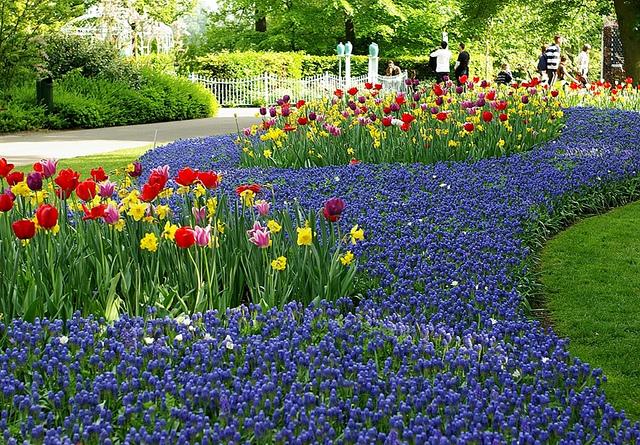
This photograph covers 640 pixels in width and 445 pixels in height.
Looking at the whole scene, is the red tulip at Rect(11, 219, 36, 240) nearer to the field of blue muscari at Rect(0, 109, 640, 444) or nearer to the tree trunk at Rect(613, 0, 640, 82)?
the field of blue muscari at Rect(0, 109, 640, 444)

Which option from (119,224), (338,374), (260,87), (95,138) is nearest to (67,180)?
(119,224)

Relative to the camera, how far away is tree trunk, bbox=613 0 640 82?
19516mm

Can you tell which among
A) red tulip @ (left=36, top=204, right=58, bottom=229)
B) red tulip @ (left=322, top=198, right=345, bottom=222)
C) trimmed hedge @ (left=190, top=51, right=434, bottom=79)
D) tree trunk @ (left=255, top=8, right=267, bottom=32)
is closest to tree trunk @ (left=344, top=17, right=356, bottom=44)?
tree trunk @ (left=255, top=8, right=267, bottom=32)

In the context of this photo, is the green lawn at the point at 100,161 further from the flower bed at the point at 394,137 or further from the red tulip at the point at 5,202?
the red tulip at the point at 5,202

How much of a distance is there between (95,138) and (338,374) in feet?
46.0

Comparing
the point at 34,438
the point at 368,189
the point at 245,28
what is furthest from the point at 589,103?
the point at 245,28

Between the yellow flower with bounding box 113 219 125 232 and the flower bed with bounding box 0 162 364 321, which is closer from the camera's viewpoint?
the flower bed with bounding box 0 162 364 321

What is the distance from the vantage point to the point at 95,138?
1617 centimetres

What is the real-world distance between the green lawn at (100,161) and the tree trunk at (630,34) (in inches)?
469

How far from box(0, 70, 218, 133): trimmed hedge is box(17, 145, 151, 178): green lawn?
5.42m

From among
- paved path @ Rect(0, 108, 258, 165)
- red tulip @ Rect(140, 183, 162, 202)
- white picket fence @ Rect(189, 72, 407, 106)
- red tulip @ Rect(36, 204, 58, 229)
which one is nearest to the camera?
red tulip @ Rect(36, 204, 58, 229)

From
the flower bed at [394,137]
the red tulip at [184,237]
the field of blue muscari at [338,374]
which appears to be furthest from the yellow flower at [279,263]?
the flower bed at [394,137]

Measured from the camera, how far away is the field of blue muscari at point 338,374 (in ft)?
8.40

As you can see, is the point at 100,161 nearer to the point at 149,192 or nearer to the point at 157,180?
the point at 157,180
